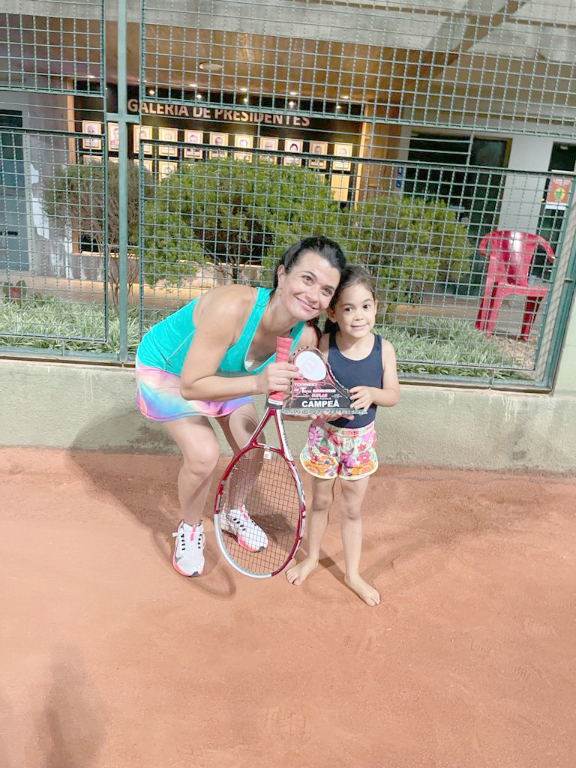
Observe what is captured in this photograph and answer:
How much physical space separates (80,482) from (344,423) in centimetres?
194

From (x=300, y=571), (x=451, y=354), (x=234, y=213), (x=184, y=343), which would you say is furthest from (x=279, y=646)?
(x=234, y=213)

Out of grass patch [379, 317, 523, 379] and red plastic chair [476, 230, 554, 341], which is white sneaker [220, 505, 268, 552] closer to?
grass patch [379, 317, 523, 379]

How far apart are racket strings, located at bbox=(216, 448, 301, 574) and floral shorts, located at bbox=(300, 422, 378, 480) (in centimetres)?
14

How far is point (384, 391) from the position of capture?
2547 millimetres

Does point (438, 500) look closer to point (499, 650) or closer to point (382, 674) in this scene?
point (499, 650)

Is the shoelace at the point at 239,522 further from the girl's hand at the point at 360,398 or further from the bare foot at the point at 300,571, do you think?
the girl's hand at the point at 360,398

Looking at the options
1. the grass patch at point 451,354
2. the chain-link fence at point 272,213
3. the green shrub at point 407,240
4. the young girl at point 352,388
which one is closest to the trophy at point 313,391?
the young girl at point 352,388

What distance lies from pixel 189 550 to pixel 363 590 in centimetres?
82

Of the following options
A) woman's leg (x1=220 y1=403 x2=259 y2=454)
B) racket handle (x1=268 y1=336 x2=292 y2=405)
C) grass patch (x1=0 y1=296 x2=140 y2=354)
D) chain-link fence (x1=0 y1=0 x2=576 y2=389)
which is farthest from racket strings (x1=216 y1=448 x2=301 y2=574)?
grass patch (x1=0 y1=296 x2=140 y2=354)

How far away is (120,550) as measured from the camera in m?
3.05

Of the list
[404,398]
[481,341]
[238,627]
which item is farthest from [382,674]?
[481,341]

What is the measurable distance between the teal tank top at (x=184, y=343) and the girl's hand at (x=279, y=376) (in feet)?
1.12

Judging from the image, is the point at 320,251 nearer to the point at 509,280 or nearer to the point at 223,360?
the point at 223,360

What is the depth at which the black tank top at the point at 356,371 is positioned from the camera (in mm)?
2566
